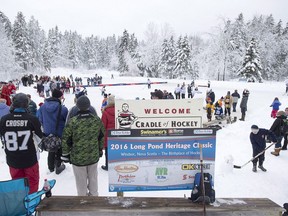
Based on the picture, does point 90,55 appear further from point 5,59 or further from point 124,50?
point 5,59

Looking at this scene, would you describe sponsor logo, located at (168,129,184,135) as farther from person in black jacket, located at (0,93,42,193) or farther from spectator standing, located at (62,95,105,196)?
person in black jacket, located at (0,93,42,193)

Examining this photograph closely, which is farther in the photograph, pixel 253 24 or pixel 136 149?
pixel 253 24

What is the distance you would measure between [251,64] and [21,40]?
5159cm

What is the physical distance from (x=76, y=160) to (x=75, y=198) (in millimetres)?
608

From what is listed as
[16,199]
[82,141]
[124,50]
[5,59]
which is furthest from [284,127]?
[124,50]

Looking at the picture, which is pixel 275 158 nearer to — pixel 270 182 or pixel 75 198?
pixel 270 182

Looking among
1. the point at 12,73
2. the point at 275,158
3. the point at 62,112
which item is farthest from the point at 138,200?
the point at 12,73

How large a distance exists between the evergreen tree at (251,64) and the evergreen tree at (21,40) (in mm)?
48576

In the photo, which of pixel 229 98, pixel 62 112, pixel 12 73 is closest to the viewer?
pixel 62 112

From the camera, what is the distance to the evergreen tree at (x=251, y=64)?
136ft

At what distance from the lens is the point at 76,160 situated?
400 cm

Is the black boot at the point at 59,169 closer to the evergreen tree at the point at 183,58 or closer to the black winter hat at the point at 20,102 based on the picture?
the black winter hat at the point at 20,102

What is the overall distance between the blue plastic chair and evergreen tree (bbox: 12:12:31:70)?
59.9 meters

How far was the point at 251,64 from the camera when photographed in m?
41.8
